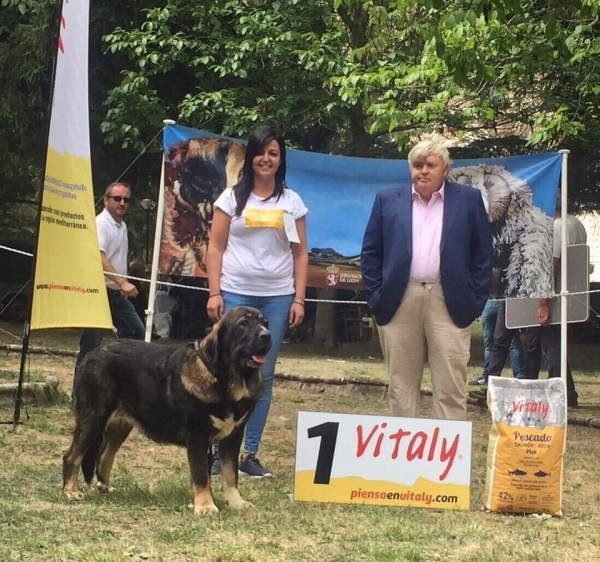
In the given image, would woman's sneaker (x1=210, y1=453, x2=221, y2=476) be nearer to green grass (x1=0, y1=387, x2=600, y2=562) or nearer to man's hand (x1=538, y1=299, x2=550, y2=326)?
green grass (x1=0, y1=387, x2=600, y2=562)

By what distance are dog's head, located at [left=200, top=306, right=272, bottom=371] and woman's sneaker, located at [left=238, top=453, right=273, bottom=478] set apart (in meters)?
1.10

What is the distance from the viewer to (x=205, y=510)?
13.5ft

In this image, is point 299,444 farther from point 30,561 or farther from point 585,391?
point 585,391

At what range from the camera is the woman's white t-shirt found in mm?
4953

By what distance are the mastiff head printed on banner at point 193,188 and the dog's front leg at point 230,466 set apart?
11.5 ft

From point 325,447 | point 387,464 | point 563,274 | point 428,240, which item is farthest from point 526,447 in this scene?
point 563,274

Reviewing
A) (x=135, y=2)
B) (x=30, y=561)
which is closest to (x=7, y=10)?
(x=135, y=2)

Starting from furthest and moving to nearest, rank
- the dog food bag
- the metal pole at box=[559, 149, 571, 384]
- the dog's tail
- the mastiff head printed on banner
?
the mastiff head printed on banner → the metal pole at box=[559, 149, 571, 384] → the dog's tail → the dog food bag

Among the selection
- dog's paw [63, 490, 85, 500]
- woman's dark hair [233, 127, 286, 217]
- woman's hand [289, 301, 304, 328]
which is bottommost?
dog's paw [63, 490, 85, 500]

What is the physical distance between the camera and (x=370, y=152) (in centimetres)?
1502

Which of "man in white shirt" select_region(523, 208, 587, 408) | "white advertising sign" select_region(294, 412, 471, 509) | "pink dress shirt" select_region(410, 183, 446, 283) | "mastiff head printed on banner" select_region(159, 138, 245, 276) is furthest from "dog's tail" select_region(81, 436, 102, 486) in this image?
"man in white shirt" select_region(523, 208, 587, 408)

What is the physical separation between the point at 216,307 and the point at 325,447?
38.5 inches

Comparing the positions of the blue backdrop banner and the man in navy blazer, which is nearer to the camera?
the man in navy blazer

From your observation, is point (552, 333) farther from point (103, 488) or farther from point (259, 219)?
point (103, 488)
